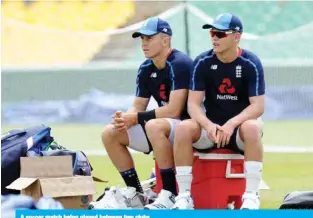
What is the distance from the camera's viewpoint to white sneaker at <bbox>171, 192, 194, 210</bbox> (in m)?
5.20

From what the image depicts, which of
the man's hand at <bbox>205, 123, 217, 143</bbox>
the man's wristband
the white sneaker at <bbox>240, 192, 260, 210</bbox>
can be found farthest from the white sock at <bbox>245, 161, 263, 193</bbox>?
the man's wristband

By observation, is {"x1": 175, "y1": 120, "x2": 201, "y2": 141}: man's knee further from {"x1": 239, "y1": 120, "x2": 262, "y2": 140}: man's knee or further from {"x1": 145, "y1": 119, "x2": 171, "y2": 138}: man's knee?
{"x1": 239, "y1": 120, "x2": 262, "y2": 140}: man's knee

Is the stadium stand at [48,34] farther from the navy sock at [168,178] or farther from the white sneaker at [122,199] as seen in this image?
the navy sock at [168,178]

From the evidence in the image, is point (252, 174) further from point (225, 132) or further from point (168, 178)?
point (168, 178)

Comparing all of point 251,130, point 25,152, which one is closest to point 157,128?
point 251,130

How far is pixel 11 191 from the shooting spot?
5.80 metres

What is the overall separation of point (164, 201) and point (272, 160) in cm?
377

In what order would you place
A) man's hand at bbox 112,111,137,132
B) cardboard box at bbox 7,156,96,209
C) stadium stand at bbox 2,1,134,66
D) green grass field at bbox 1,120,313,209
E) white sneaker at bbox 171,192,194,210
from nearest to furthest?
white sneaker at bbox 171,192,194,210 → cardboard box at bbox 7,156,96,209 → man's hand at bbox 112,111,137,132 → green grass field at bbox 1,120,313,209 → stadium stand at bbox 2,1,134,66

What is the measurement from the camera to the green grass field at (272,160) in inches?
286

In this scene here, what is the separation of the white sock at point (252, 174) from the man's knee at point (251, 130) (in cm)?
16

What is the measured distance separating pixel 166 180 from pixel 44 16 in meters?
9.31

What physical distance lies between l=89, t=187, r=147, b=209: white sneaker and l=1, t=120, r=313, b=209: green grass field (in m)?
1.02

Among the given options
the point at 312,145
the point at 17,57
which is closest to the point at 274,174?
the point at 312,145

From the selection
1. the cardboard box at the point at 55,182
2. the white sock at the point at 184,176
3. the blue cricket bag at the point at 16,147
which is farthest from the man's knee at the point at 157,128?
the blue cricket bag at the point at 16,147
